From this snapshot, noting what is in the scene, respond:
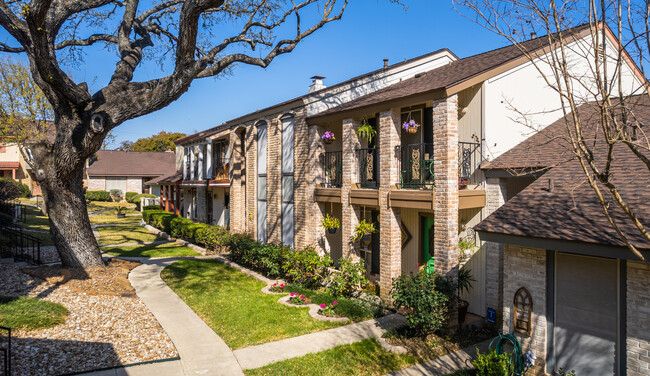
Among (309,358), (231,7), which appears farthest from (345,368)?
(231,7)

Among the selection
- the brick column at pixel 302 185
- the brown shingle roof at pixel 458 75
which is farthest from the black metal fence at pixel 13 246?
the brown shingle roof at pixel 458 75

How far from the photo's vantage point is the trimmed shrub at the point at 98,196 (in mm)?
Result: 44397

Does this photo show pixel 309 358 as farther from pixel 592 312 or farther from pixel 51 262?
pixel 51 262

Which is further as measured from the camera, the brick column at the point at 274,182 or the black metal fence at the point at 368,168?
the brick column at the point at 274,182

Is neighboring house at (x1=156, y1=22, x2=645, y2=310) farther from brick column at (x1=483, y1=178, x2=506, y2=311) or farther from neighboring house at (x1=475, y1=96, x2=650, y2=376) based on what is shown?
neighboring house at (x1=475, y1=96, x2=650, y2=376)

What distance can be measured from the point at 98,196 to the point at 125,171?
446 cm

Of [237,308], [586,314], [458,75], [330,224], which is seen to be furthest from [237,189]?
[586,314]

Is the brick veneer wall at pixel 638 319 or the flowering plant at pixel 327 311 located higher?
the brick veneer wall at pixel 638 319

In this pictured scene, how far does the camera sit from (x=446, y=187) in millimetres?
8984

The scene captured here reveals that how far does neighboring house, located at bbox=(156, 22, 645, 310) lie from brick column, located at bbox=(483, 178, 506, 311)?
0.03 meters

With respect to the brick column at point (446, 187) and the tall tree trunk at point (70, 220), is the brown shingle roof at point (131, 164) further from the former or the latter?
the brick column at point (446, 187)

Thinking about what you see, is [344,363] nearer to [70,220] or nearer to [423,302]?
[423,302]

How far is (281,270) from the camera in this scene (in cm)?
1325

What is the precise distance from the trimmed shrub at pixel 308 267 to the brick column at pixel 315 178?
1035 millimetres
